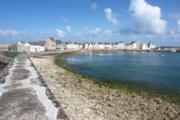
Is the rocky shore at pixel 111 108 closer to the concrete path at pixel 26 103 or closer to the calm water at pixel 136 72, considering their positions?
the concrete path at pixel 26 103

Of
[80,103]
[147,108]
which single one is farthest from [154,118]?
[80,103]

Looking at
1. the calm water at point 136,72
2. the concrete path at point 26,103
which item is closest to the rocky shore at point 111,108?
the concrete path at point 26,103

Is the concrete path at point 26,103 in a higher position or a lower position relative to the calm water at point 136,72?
higher

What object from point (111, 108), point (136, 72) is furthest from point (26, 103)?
point (136, 72)

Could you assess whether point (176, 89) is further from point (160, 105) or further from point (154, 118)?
point (154, 118)

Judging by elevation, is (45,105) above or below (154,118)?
above

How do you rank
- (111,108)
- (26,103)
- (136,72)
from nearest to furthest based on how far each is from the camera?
(26,103)
(111,108)
(136,72)

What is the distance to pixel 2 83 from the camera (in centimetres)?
2089

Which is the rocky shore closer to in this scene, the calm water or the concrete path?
the concrete path

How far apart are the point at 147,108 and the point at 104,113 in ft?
12.0

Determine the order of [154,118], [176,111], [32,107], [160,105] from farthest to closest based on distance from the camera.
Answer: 1. [160,105]
2. [176,111]
3. [154,118]
4. [32,107]

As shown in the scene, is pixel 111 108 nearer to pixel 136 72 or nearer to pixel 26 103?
pixel 26 103

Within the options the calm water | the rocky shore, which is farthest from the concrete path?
the calm water

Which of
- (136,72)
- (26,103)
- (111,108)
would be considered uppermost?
(26,103)
